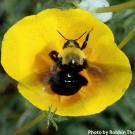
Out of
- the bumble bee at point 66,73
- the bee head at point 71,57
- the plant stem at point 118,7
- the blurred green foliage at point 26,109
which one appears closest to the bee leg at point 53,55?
the bumble bee at point 66,73

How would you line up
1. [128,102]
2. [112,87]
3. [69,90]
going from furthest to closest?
[128,102] < [112,87] < [69,90]

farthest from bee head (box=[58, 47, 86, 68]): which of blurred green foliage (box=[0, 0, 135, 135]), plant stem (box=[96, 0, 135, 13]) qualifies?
blurred green foliage (box=[0, 0, 135, 135])

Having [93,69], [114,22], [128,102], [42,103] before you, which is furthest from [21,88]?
[128,102]

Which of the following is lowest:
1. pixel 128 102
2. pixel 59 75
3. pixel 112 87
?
pixel 128 102

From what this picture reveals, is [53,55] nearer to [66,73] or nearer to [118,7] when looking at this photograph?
[66,73]

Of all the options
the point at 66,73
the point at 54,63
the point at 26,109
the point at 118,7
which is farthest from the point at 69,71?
the point at 26,109

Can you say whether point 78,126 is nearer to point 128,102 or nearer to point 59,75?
point 128,102
